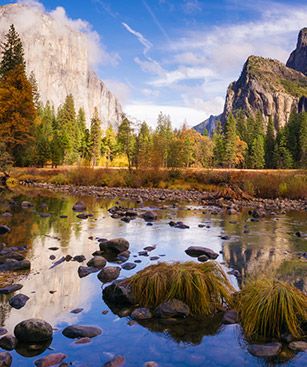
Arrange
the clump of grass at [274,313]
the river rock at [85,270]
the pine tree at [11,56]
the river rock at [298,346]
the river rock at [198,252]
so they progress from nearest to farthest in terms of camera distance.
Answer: the river rock at [298,346], the clump of grass at [274,313], the river rock at [85,270], the river rock at [198,252], the pine tree at [11,56]

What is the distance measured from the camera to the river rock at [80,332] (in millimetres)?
4910

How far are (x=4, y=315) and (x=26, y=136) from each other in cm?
3678

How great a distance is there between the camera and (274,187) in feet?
89.8

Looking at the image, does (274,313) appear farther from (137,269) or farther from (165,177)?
(165,177)

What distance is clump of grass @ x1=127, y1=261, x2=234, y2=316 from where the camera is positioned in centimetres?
579

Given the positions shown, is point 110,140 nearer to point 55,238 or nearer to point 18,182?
point 18,182

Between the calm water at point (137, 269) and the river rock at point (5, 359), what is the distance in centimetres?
9

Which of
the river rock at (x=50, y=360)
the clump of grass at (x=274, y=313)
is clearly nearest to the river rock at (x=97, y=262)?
the clump of grass at (x=274, y=313)

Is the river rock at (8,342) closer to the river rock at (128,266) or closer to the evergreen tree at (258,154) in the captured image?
the river rock at (128,266)

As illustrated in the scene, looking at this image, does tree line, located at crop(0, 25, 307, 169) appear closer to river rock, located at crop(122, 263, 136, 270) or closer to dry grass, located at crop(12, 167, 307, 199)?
dry grass, located at crop(12, 167, 307, 199)

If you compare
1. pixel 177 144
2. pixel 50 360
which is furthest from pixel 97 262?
pixel 177 144

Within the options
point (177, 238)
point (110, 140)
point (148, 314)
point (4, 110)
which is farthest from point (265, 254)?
point (110, 140)

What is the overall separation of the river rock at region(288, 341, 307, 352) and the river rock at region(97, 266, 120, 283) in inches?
136

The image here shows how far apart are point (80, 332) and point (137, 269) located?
9.98ft
